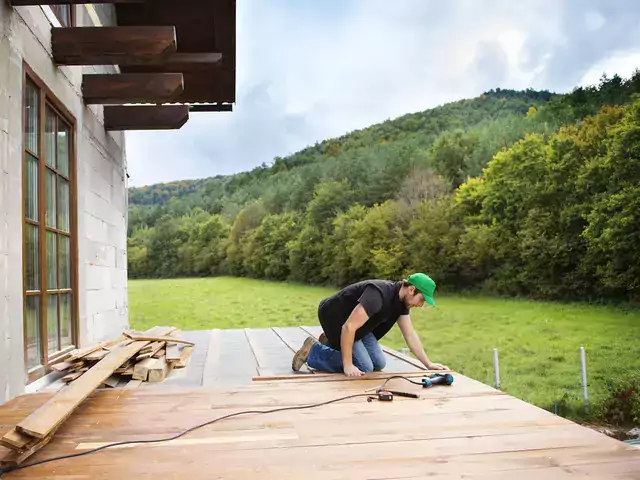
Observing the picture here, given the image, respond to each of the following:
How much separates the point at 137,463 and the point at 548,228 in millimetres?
20349

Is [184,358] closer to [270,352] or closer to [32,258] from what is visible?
[270,352]

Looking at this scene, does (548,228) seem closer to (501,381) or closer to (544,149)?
(544,149)

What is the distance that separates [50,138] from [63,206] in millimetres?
629

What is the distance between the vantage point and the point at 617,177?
18.1m

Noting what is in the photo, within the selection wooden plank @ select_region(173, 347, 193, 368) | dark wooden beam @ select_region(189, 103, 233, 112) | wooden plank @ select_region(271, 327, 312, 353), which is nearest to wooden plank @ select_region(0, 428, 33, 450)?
wooden plank @ select_region(173, 347, 193, 368)

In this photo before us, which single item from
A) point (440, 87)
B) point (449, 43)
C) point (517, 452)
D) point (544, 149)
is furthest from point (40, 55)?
point (440, 87)

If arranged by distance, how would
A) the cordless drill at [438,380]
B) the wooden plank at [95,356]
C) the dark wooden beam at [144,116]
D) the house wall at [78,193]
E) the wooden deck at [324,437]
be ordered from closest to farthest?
the wooden deck at [324,437] → the house wall at [78,193] → the cordless drill at [438,380] → the wooden plank at [95,356] → the dark wooden beam at [144,116]

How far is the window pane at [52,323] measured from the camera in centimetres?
419

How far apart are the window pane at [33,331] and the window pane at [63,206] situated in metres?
0.88

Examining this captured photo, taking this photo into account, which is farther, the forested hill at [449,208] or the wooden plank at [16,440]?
the forested hill at [449,208]

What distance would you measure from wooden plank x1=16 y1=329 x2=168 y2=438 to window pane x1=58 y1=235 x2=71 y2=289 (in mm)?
808

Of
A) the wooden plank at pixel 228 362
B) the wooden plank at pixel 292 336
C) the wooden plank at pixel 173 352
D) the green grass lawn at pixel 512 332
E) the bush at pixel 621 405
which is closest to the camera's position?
the wooden plank at pixel 228 362

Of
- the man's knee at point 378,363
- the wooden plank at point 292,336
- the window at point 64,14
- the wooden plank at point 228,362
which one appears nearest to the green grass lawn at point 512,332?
the wooden plank at point 292,336

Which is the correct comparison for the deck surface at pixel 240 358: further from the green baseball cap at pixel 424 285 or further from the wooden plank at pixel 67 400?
the green baseball cap at pixel 424 285
